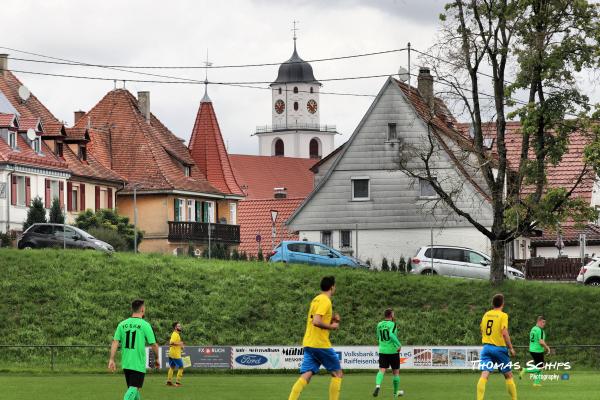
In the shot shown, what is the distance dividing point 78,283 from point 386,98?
73.3ft

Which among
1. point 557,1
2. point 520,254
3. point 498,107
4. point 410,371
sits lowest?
point 410,371

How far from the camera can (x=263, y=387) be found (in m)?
35.9

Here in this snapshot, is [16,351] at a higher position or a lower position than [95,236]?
lower

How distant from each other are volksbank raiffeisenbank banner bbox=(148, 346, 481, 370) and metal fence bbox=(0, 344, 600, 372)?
288cm

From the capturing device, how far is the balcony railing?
81.8 m

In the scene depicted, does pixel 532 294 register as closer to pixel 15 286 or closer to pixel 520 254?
pixel 15 286

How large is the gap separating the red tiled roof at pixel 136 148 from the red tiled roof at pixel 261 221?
2951 millimetres

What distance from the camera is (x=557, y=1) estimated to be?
2082 inches

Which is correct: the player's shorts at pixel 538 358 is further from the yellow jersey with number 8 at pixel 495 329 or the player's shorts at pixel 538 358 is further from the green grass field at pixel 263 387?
the yellow jersey with number 8 at pixel 495 329

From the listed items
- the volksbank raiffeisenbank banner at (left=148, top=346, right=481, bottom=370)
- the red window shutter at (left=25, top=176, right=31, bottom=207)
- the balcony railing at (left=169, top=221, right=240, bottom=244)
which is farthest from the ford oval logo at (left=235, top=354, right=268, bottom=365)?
the balcony railing at (left=169, top=221, right=240, bottom=244)

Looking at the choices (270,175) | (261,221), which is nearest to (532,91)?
(261,221)

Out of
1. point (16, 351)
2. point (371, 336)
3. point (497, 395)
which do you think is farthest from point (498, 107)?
point (497, 395)

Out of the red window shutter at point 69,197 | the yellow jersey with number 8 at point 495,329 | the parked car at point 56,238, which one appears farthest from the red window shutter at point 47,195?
the yellow jersey with number 8 at point 495,329

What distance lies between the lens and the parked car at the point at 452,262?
6038 centimetres
